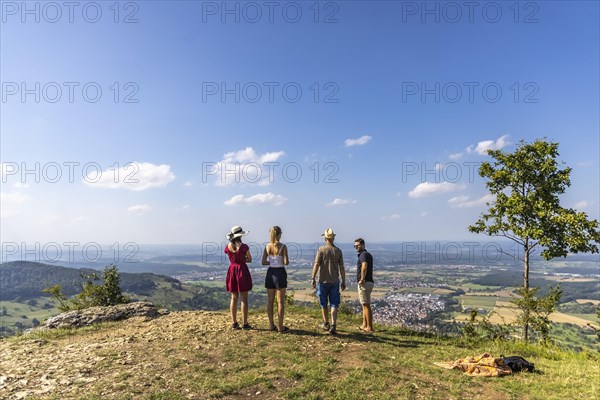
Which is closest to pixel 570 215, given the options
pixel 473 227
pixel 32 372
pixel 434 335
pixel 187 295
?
pixel 473 227

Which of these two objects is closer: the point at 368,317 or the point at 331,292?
the point at 331,292

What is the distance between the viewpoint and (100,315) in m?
12.0

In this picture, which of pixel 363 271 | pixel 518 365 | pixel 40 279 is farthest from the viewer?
pixel 40 279

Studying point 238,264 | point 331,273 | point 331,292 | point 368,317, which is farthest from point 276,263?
point 368,317

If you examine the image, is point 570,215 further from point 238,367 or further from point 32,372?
point 32,372

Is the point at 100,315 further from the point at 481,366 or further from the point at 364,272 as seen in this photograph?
the point at 481,366

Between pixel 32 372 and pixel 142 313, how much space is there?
5465mm

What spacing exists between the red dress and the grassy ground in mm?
1230

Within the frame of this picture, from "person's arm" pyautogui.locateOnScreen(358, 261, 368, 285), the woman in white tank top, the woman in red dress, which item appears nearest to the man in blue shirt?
"person's arm" pyautogui.locateOnScreen(358, 261, 368, 285)

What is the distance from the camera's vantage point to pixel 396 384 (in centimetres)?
645

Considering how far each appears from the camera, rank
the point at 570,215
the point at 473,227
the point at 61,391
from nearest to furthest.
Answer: the point at 61,391, the point at 570,215, the point at 473,227

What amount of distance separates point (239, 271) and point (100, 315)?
634 cm

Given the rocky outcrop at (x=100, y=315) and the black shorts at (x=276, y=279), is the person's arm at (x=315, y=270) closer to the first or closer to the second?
the black shorts at (x=276, y=279)

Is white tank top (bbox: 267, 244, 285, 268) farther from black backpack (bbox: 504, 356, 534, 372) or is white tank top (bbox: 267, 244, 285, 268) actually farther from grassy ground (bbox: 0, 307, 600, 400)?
black backpack (bbox: 504, 356, 534, 372)
